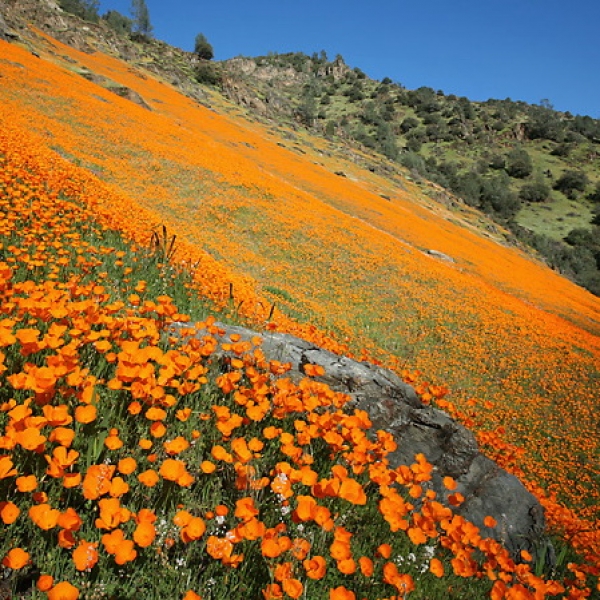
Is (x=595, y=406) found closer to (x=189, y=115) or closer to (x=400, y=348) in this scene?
(x=400, y=348)

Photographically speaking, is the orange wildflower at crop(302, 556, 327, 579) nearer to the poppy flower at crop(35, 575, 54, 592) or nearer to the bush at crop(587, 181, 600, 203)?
the poppy flower at crop(35, 575, 54, 592)

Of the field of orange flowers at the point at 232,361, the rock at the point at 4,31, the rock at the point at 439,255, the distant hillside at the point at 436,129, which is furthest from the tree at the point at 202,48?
the rock at the point at 439,255

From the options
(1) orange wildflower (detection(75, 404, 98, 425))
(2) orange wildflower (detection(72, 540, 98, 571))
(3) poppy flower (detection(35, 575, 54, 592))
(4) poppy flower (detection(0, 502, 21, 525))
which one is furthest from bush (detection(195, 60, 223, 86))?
(3) poppy flower (detection(35, 575, 54, 592))

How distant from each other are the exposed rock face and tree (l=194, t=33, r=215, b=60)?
12302cm

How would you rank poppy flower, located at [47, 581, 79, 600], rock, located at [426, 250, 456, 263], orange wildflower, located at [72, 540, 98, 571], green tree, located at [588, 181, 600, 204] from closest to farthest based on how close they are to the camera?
poppy flower, located at [47, 581, 79, 600]
orange wildflower, located at [72, 540, 98, 571]
rock, located at [426, 250, 456, 263]
green tree, located at [588, 181, 600, 204]

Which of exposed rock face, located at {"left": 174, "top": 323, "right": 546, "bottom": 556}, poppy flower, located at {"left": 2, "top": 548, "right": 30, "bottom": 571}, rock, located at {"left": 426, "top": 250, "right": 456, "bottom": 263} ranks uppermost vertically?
rock, located at {"left": 426, "top": 250, "right": 456, "bottom": 263}

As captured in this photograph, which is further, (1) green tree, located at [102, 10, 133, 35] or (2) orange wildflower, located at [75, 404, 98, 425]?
(1) green tree, located at [102, 10, 133, 35]

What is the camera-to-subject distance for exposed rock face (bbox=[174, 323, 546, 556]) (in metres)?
4.78

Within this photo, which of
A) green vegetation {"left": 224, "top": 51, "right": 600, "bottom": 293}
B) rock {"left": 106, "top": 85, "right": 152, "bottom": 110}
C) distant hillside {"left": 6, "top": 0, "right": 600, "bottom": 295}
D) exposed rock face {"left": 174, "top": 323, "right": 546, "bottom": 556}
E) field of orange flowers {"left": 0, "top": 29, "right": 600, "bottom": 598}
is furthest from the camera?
green vegetation {"left": 224, "top": 51, "right": 600, "bottom": 293}

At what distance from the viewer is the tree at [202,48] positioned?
106875 mm

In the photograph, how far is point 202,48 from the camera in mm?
106875

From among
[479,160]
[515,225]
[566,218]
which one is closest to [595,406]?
[515,225]

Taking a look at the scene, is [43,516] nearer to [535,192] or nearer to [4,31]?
[4,31]

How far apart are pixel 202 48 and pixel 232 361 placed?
126462 mm
